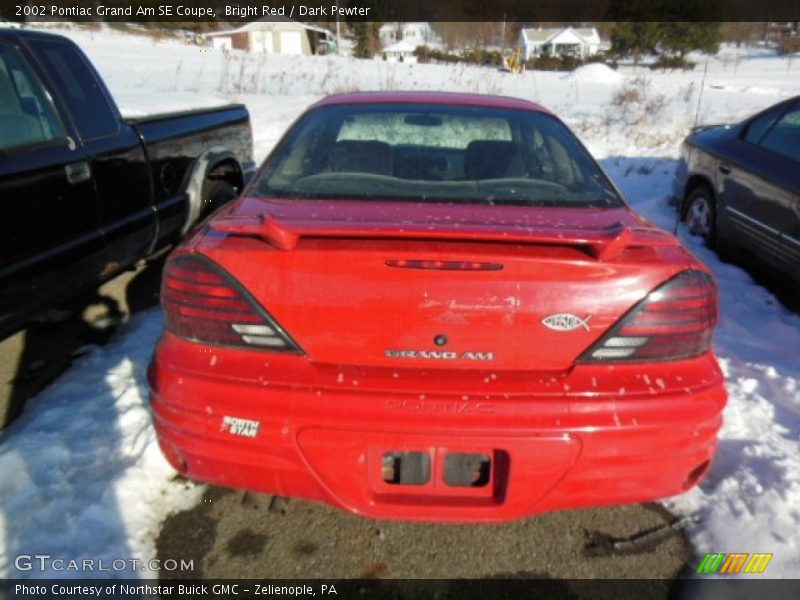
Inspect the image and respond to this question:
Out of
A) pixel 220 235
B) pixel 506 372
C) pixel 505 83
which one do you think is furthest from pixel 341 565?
pixel 505 83

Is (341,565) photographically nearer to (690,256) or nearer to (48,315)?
(690,256)

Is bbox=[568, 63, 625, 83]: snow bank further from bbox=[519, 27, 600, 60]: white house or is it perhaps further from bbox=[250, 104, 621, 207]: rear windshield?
bbox=[519, 27, 600, 60]: white house

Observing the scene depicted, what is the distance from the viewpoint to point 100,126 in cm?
351

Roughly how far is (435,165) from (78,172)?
1.98 m

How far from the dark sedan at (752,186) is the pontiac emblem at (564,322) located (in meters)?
3.12

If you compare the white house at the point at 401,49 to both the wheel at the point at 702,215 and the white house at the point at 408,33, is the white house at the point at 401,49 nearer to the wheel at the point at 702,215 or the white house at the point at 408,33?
the white house at the point at 408,33

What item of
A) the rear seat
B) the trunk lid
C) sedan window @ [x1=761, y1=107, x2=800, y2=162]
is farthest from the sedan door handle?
sedan window @ [x1=761, y1=107, x2=800, y2=162]

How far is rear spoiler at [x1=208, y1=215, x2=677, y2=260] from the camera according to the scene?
1.77 metres

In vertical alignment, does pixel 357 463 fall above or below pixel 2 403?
above

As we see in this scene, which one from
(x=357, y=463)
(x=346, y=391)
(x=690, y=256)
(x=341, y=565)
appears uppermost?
(x=690, y=256)

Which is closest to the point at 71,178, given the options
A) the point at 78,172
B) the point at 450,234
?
the point at 78,172

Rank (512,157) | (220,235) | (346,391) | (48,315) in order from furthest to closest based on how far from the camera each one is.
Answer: (48,315), (512,157), (220,235), (346,391)

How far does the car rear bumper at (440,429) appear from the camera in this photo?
5.77ft

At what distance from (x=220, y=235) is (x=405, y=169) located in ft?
3.03
